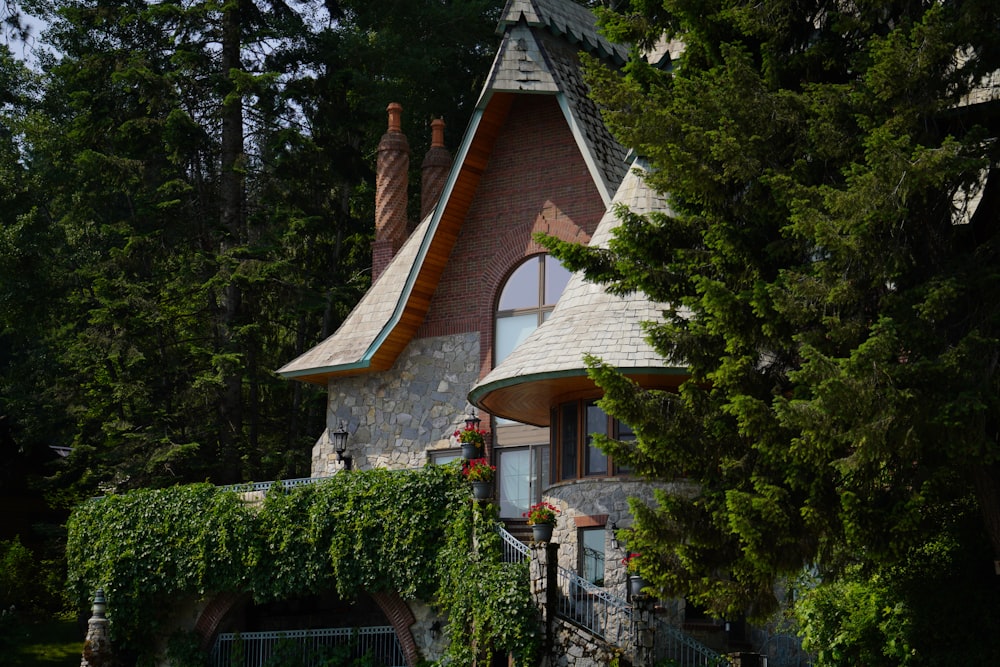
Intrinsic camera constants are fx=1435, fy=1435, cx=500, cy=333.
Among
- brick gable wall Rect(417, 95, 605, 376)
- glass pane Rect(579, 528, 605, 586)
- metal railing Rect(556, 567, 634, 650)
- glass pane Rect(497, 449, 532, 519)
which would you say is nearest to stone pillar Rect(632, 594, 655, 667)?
metal railing Rect(556, 567, 634, 650)

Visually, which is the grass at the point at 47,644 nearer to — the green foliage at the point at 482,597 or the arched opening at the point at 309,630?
the arched opening at the point at 309,630

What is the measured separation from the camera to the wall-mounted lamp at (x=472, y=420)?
22.7m

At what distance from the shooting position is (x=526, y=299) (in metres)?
24.5

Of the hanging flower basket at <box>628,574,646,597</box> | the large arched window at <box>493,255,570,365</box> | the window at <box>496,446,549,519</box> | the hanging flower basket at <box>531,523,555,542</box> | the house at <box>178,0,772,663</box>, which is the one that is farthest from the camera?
the large arched window at <box>493,255,570,365</box>

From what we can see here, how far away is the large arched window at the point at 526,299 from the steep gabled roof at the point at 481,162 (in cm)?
141

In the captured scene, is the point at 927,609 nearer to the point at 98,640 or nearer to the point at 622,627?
the point at 622,627

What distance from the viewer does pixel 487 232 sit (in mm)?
24953

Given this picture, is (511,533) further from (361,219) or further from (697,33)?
(361,219)

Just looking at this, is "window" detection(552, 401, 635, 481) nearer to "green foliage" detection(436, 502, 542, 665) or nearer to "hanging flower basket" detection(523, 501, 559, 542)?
"green foliage" detection(436, 502, 542, 665)

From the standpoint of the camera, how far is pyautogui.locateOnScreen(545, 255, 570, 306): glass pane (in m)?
24.1

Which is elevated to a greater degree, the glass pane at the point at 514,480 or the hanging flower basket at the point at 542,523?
the glass pane at the point at 514,480

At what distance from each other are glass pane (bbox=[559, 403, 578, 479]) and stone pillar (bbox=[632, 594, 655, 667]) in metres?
3.08

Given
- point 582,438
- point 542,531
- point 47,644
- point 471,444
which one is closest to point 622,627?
point 542,531

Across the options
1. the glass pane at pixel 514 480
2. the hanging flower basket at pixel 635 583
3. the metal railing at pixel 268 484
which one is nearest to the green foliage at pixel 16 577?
the metal railing at pixel 268 484
